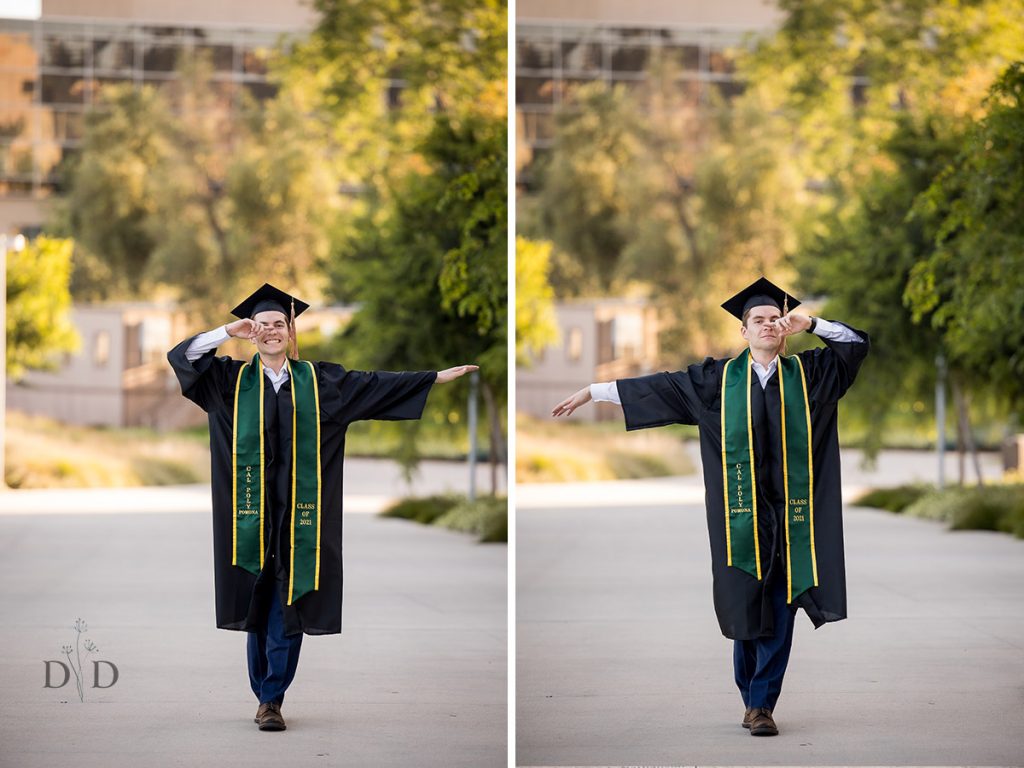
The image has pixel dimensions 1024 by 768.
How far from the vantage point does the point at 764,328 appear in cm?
495

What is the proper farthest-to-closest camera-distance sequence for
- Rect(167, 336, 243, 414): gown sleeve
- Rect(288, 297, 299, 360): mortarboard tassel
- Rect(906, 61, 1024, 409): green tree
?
Rect(906, 61, 1024, 409): green tree → Rect(288, 297, 299, 360): mortarboard tassel → Rect(167, 336, 243, 414): gown sleeve

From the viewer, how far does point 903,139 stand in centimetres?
1026

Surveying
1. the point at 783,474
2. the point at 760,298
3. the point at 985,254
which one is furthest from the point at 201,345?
the point at 985,254

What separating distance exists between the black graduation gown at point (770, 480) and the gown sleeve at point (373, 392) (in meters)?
0.68

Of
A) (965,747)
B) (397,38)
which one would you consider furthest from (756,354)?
(397,38)

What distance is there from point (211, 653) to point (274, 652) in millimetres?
2038

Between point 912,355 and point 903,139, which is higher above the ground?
point 903,139

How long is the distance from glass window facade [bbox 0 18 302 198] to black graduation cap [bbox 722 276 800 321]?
5993mm

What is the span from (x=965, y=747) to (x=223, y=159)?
691cm

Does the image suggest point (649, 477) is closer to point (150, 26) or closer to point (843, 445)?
point (843, 445)

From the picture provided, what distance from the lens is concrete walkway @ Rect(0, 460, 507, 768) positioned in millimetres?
5211

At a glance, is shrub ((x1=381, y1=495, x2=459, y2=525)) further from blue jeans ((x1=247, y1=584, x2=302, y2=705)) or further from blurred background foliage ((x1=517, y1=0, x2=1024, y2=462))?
blue jeans ((x1=247, y1=584, x2=302, y2=705))

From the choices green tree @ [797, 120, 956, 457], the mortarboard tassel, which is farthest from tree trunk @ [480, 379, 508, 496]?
the mortarboard tassel

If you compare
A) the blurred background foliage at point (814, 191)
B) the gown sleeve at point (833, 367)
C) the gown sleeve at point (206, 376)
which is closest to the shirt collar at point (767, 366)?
the gown sleeve at point (833, 367)
